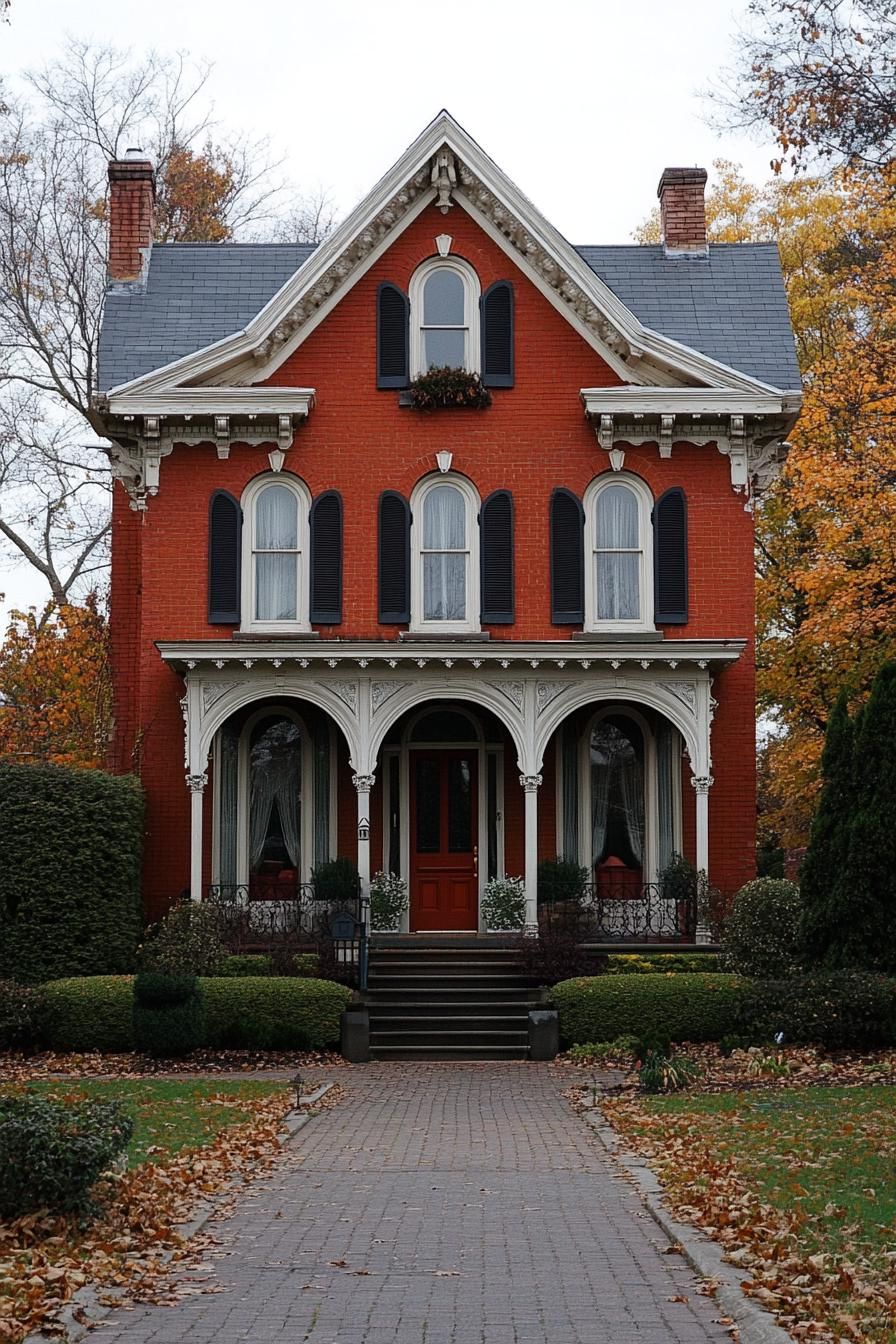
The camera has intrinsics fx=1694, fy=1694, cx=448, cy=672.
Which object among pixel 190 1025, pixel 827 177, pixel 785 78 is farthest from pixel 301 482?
pixel 785 78

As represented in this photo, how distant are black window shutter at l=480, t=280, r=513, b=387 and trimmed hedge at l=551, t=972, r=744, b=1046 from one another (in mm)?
9582

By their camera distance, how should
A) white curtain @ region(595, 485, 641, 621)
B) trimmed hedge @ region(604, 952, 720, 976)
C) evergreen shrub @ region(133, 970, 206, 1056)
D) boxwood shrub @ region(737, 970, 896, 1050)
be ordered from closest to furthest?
boxwood shrub @ region(737, 970, 896, 1050) < evergreen shrub @ region(133, 970, 206, 1056) < trimmed hedge @ region(604, 952, 720, 976) < white curtain @ region(595, 485, 641, 621)

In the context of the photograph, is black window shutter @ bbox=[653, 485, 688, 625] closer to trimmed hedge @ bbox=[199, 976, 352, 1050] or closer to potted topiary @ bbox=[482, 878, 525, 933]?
potted topiary @ bbox=[482, 878, 525, 933]

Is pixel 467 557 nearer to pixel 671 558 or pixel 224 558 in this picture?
pixel 671 558

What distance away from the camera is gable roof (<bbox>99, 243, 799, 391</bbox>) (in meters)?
A: 26.0

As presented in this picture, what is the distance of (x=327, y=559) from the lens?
82.4ft

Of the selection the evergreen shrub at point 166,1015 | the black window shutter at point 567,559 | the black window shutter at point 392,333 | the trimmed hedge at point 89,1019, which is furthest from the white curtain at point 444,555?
the trimmed hedge at point 89,1019

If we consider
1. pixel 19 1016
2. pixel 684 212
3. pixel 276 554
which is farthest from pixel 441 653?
pixel 684 212

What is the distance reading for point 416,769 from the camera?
2584 cm

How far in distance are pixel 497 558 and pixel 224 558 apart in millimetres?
4046

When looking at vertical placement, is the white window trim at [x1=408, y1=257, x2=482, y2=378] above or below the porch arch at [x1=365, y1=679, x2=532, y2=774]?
above

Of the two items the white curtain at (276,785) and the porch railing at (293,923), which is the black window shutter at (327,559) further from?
the porch railing at (293,923)

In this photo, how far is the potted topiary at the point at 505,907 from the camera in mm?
24203

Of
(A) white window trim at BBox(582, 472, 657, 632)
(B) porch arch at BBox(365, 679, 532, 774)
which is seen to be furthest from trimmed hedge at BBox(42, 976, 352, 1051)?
(A) white window trim at BBox(582, 472, 657, 632)
